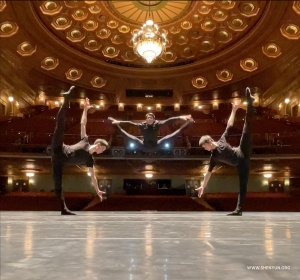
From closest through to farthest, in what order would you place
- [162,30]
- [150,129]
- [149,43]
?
[150,129] → [149,43] → [162,30]

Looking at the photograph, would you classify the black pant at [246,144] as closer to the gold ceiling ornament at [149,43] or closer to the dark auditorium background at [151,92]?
the dark auditorium background at [151,92]

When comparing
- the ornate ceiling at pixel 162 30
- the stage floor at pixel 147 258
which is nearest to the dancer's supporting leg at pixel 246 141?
the stage floor at pixel 147 258

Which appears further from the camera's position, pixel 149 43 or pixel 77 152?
pixel 149 43

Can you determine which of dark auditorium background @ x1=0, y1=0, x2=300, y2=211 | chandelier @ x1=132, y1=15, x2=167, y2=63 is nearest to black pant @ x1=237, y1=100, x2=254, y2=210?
dark auditorium background @ x1=0, y1=0, x2=300, y2=211

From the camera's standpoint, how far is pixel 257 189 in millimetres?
16609

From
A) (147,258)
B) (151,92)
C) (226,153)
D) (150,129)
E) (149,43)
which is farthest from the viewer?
(151,92)

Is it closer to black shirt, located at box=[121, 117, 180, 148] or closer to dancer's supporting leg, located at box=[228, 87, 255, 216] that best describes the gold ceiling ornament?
black shirt, located at box=[121, 117, 180, 148]

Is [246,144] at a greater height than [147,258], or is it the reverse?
[246,144]

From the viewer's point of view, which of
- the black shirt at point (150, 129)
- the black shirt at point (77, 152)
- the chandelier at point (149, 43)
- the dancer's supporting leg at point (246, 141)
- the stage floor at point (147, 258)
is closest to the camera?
the stage floor at point (147, 258)

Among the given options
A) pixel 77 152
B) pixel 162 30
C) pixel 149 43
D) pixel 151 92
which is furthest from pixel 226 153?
pixel 151 92

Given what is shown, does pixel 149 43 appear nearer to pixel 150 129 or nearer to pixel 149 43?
pixel 149 43

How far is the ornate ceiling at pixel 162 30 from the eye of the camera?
692 inches

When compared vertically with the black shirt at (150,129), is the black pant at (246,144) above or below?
below

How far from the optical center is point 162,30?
20.1 meters
